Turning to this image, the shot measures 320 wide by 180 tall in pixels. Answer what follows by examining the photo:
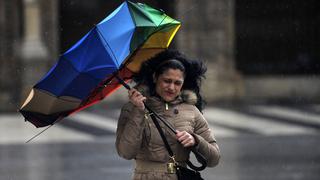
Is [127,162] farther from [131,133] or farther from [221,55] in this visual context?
[221,55]

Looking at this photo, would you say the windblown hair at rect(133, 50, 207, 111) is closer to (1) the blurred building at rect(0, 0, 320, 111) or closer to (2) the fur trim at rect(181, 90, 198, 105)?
(2) the fur trim at rect(181, 90, 198, 105)

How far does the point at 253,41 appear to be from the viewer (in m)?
19.1

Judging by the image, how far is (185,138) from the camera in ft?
14.0

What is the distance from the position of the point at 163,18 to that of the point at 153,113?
1.89 ft

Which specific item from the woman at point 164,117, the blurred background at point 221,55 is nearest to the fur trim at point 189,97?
the woman at point 164,117

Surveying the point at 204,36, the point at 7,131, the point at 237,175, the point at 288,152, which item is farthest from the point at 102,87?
the point at 204,36

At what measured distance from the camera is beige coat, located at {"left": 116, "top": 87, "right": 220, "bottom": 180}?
4.38 metres

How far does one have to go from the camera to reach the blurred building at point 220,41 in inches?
707

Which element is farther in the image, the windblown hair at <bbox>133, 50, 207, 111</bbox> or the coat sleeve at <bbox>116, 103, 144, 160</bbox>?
the windblown hair at <bbox>133, 50, 207, 111</bbox>

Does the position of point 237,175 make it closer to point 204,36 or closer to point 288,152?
point 288,152

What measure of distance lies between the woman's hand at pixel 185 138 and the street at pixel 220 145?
5.78 m

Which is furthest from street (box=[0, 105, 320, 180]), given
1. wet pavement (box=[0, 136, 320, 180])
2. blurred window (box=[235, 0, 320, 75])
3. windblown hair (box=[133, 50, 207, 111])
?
windblown hair (box=[133, 50, 207, 111])

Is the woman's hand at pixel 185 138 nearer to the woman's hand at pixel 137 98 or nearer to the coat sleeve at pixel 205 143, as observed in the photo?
the coat sleeve at pixel 205 143

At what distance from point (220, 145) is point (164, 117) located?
8567 millimetres
